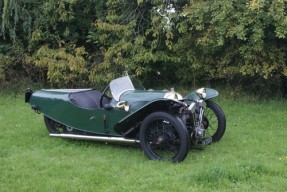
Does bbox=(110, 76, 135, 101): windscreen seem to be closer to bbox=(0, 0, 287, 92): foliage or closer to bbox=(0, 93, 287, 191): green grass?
bbox=(0, 93, 287, 191): green grass

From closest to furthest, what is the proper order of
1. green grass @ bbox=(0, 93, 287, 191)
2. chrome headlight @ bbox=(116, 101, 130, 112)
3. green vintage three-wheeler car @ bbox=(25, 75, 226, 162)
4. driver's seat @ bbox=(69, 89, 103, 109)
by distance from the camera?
green grass @ bbox=(0, 93, 287, 191) < green vintage three-wheeler car @ bbox=(25, 75, 226, 162) < chrome headlight @ bbox=(116, 101, 130, 112) < driver's seat @ bbox=(69, 89, 103, 109)

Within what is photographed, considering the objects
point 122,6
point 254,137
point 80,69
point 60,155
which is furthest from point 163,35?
point 60,155

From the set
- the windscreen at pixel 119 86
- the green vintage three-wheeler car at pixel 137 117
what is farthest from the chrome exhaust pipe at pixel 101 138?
the windscreen at pixel 119 86

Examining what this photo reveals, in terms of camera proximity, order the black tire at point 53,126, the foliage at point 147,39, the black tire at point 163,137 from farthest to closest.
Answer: the foliage at point 147,39
the black tire at point 53,126
the black tire at point 163,137

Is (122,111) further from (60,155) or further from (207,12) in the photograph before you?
(207,12)

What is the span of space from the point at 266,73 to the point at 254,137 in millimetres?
2716

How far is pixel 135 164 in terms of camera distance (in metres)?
5.57

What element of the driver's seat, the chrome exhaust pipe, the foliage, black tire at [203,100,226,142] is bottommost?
the chrome exhaust pipe

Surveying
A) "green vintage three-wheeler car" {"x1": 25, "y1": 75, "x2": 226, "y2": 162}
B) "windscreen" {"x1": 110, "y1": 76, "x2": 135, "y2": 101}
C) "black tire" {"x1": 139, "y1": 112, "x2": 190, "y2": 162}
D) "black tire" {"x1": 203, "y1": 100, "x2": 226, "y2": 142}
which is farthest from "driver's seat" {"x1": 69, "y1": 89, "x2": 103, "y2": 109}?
"black tire" {"x1": 203, "y1": 100, "x2": 226, "y2": 142}

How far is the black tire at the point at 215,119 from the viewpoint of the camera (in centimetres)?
653

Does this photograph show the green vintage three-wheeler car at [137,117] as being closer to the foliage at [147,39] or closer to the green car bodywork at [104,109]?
the green car bodywork at [104,109]

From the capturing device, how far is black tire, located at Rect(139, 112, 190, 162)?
546cm

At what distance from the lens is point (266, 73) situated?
9.25 m

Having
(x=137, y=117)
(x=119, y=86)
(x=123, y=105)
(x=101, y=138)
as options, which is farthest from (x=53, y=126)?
(x=137, y=117)
